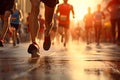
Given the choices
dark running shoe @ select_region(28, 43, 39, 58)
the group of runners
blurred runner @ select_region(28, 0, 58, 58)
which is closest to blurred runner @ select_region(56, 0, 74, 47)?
the group of runners

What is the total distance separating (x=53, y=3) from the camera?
24.6 feet

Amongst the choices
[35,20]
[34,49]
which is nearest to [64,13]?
[35,20]

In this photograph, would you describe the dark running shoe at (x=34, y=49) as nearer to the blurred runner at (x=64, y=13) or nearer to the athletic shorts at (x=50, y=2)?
the athletic shorts at (x=50, y=2)

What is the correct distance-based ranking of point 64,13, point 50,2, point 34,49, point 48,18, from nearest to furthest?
point 34,49 → point 50,2 → point 48,18 → point 64,13

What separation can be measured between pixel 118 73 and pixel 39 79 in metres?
0.96

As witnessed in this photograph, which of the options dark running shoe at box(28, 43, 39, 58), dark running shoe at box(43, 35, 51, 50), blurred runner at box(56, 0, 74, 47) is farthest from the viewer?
blurred runner at box(56, 0, 74, 47)

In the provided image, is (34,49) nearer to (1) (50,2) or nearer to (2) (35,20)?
(2) (35,20)

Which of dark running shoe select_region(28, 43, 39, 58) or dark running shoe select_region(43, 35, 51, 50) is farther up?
dark running shoe select_region(43, 35, 51, 50)

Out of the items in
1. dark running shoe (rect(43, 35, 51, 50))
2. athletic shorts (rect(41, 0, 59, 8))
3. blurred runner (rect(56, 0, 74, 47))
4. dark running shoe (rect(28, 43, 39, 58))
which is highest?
blurred runner (rect(56, 0, 74, 47))

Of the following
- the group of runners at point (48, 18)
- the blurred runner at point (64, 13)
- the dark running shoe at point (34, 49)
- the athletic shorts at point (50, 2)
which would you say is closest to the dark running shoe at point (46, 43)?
the group of runners at point (48, 18)

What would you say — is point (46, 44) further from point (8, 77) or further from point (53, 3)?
point (8, 77)

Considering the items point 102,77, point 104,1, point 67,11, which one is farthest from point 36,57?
point 104,1

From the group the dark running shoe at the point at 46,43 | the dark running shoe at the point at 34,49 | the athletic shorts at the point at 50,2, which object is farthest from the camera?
the dark running shoe at the point at 46,43

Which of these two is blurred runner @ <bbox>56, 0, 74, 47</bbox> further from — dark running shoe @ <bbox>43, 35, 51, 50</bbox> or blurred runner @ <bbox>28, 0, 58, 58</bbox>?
blurred runner @ <bbox>28, 0, 58, 58</bbox>
